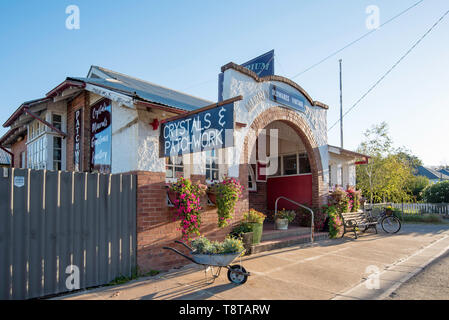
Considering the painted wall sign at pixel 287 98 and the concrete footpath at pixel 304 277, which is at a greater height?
the painted wall sign at pixel 287 98

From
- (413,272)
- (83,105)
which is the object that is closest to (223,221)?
(413,272)

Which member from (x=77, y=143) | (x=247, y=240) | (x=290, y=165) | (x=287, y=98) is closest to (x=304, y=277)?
(x=247, y=240)

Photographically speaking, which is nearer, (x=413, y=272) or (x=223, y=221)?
(x=413, y=272)

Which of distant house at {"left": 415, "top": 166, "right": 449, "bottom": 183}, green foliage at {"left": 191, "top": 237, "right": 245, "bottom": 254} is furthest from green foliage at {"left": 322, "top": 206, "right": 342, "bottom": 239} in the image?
distant house at {"left": 415, "top": 166, "right": 449, "bottom": 183}

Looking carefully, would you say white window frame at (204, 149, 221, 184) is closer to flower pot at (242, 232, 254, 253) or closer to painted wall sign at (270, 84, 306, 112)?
flower pot at (242, 232, 254, 253)

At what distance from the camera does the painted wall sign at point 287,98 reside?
926 cm

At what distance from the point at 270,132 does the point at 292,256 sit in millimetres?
6065

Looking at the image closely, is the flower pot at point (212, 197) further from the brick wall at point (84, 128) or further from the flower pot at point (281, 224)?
the flower pot at point (281, 224)

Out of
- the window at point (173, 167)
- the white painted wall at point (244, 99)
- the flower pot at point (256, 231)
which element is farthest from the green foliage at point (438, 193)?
the window at point (173, 167)

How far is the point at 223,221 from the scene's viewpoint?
6801 mm

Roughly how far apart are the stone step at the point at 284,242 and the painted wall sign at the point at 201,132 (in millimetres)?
3386

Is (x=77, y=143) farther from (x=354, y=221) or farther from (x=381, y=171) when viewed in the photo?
(x=381, y=171)
